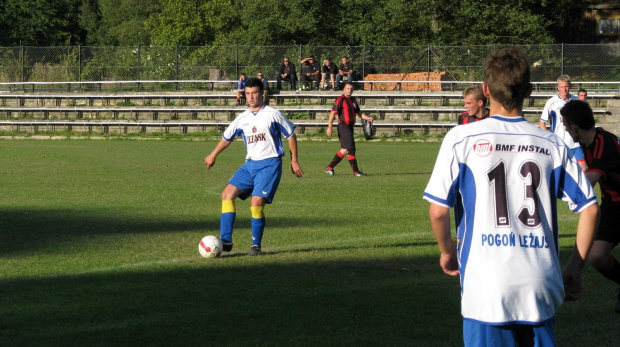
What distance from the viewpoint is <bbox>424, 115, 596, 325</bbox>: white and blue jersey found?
3.24 metres

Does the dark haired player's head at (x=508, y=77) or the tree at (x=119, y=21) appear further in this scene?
the tree at (x=119, y=21)

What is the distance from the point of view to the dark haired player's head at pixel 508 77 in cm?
326

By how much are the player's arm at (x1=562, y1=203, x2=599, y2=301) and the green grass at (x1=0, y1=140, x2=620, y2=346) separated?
1831 millimetres

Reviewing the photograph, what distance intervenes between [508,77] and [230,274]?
467cm

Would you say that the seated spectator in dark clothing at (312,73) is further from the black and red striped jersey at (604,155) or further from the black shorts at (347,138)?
the black and red striped jersey at (604,155)

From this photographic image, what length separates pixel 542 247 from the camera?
330 cm

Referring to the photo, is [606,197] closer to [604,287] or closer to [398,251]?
[604,287]

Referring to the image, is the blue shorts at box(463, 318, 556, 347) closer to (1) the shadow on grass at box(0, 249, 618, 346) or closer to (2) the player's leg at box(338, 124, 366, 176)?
(1) the shadow on grass at box(0, 249, 618, 346)

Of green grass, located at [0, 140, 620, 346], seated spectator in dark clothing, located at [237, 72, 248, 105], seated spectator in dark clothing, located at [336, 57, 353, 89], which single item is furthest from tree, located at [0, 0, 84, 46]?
green grass, located at [0, 140, 620, 346]

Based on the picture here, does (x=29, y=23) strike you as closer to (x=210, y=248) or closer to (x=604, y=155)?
(x=210, y=248)

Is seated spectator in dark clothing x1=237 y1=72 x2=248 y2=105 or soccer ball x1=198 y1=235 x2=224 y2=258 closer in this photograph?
soccer ball x1=198 y1=235 x2=224 y2=258

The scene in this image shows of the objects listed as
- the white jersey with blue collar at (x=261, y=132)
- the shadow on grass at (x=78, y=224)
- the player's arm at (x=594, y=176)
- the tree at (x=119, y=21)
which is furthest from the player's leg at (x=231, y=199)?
the tree at (x=119, y=21)

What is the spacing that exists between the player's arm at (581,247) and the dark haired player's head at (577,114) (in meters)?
2.29

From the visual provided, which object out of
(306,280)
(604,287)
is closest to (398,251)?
(306,280)
